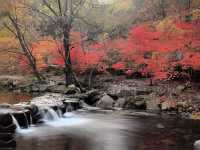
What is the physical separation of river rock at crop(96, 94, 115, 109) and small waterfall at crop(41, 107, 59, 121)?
4.57 meters

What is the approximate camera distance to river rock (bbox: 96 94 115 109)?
22375mm

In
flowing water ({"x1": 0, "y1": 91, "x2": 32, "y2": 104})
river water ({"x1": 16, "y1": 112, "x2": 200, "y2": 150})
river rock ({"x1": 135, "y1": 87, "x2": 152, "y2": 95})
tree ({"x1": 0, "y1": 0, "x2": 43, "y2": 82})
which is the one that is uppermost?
tree ({"x1": 0, "y1": 0, "x2": 43, "y2": 82})

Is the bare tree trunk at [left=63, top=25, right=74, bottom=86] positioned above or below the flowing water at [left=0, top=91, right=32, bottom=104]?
above

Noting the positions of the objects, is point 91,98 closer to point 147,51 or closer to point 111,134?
point 147,51

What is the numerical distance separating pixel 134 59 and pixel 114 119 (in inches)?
329

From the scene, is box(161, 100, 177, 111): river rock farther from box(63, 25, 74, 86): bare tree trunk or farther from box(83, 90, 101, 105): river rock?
box(63, 25, 74, 86): bare tree trunk

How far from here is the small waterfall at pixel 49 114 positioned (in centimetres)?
1766

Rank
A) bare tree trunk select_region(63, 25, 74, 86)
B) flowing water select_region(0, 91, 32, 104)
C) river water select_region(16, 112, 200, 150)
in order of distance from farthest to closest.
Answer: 1. bare tree trunk select_region(63, 25, 74, 86)
2. flowing water select_region(0, 91, 32, 104)
3. river water select_region(16, 112, 200, 150)

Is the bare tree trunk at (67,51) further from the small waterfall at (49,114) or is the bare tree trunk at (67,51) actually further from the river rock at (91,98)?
the small waterfall at (49,114)

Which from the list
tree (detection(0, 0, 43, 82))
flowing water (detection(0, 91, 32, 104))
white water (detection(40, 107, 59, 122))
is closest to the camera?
white water (detection(40, 107, 59, 122))

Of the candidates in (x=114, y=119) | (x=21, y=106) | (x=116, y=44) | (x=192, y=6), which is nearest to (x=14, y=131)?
(x=21, y=106)

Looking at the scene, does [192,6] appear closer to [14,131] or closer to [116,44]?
[116,44]

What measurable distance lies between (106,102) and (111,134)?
26.1ft

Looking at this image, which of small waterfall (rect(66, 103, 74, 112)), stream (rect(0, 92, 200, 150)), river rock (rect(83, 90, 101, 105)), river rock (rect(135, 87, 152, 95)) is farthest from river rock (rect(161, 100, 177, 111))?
small waterfall (rect(66, 103, 74, 112))
